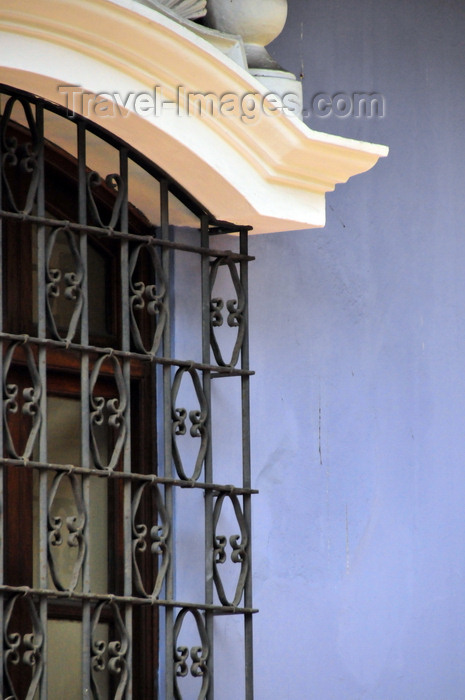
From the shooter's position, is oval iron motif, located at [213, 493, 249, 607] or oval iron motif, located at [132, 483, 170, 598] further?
oval iron motif, located at [213, 493, 249, 607]

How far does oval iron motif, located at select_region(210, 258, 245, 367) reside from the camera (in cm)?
411

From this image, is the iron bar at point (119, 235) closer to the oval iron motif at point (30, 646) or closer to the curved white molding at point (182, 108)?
the curved white molding at point (182, 108)

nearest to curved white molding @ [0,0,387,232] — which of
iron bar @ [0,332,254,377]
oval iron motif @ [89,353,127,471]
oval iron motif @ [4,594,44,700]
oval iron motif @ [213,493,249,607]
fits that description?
iron bar @ [0,332,254,377]

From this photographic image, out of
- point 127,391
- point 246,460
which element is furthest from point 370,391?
point 127,391

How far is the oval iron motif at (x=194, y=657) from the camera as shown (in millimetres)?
3918

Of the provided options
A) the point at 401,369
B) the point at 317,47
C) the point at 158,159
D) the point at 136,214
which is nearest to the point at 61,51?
the point at 158,159

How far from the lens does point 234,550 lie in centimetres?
405

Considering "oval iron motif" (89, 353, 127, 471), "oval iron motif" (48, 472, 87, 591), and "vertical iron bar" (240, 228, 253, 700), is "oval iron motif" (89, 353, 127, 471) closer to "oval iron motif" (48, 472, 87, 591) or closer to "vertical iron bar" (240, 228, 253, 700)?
"oval iron motif" (48, 472, 87, 591)

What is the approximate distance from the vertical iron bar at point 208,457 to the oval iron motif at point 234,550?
0.07 ft

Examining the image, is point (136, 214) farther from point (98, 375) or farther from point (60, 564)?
point (60, 564)

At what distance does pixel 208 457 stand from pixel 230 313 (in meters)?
0.41

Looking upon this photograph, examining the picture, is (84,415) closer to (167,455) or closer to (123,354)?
(123,354)

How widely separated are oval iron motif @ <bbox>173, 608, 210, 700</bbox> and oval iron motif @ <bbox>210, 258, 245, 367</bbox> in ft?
2.27

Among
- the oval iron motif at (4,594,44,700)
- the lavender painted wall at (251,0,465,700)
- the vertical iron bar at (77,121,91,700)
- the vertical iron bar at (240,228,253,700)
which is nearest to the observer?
the oval iron motif at (4,594,44,700)
